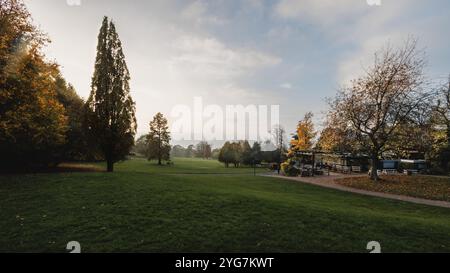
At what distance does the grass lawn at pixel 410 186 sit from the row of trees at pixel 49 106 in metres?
23.6

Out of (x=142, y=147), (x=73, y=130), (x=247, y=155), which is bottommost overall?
(x=247, y=155)

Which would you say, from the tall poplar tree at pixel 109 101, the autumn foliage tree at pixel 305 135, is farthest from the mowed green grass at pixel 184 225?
the autumn foliage tree at pixel 305 135

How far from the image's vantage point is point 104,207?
363 inches

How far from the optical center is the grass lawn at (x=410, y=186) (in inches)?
686

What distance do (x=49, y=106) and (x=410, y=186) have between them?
103 ft

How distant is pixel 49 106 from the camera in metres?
17.3

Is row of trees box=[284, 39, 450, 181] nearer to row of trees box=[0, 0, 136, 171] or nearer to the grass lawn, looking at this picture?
the grass lawn

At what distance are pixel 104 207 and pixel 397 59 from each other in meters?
28.1

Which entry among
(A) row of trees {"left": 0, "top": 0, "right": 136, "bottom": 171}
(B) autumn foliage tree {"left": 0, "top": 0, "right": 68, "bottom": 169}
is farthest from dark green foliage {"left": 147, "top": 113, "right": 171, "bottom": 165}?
(B) autumn foliage tree {"left": 0, "top": 0, "right": 68, "bottom": 169}

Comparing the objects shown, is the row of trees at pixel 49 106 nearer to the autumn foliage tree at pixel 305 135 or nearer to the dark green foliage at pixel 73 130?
the dark green foliage at pixel 73 130

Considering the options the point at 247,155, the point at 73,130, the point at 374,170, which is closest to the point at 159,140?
the point at 247,155

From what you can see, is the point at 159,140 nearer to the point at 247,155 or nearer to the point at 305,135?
the point at 247,155
